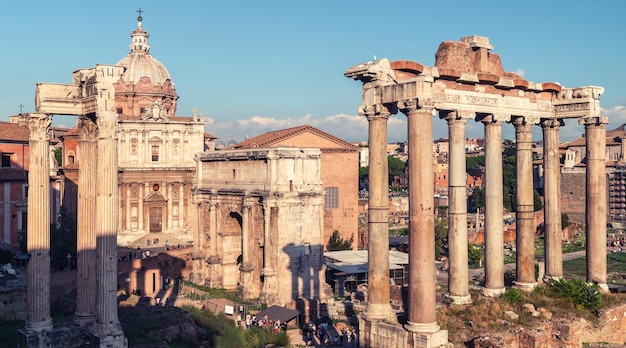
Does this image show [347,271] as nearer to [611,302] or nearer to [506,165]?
[611,302]

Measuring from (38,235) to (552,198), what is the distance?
15.4 meters

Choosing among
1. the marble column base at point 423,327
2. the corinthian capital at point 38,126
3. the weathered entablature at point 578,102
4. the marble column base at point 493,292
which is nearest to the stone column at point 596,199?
the weathered entablature at point 578,102

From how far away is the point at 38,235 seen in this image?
61.8 ft

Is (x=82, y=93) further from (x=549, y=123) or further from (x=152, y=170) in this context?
(x=152, y=170)

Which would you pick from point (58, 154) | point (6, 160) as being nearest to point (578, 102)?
point (6, 160)

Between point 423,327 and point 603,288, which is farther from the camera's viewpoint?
point 603,288

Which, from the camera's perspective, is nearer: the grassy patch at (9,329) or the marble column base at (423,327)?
the marble column base at (423,327)

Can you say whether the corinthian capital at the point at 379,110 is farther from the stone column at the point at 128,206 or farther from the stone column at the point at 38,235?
the stone column at the point at 128,206

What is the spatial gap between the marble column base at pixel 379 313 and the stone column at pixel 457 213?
98.0 inches

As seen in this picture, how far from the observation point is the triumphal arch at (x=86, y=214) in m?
18.3

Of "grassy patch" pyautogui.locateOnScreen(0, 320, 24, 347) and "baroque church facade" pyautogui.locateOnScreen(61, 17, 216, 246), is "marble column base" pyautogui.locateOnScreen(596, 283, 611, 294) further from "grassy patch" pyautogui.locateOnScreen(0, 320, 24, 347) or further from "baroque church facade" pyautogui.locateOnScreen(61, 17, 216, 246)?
"baroque church facade" pyautogui.locateOnScreen(61, 17, 216, 246)

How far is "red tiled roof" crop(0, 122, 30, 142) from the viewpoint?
40.8 metres

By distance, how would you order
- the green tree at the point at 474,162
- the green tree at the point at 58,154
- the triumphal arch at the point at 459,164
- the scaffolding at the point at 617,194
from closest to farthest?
1. the triumphal arch at the point at 459,164
2. the green tree at the point at 58,154
3. the scaffolding at the point at 617,194
4. the green tree at the point at 474,162

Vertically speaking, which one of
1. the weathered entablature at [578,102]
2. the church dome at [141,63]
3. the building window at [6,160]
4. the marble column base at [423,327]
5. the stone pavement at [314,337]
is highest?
the church dome at [141,63]
